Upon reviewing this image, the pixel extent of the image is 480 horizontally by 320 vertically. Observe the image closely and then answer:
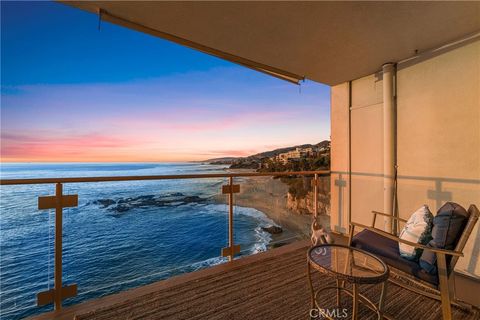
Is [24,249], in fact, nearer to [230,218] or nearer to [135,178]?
[135,178]

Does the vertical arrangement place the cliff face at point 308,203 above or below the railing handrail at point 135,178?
below

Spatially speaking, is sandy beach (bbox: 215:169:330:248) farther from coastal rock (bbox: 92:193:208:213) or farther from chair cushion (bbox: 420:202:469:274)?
chair cushion (bbox: 420:202:469:274)

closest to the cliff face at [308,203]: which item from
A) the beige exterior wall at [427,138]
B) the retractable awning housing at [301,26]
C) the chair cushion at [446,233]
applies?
the beige exterior wall at [427,138]

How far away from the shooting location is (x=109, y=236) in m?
1.90

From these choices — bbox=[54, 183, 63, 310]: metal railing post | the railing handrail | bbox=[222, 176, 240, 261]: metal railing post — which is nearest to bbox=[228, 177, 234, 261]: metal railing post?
bbox=[222, 176, 240, 261]: metal railing post

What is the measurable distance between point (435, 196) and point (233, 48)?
9.59 ft

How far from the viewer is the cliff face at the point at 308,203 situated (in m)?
3.19

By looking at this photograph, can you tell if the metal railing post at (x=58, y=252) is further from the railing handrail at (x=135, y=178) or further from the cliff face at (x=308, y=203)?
the cliff face at (x=308, y=203)

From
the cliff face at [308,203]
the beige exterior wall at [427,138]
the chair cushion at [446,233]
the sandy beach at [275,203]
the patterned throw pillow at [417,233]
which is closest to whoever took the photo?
the chair cushion at [446,233]

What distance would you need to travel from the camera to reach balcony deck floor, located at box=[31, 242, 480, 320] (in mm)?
1603

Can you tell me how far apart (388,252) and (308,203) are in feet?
5.80

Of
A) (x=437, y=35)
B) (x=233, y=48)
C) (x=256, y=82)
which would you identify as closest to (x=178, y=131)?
(x=256, y=82)

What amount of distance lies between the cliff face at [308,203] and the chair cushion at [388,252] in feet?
4.08

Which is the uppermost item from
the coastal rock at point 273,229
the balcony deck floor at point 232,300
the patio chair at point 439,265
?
the patio chair at point 439,265
